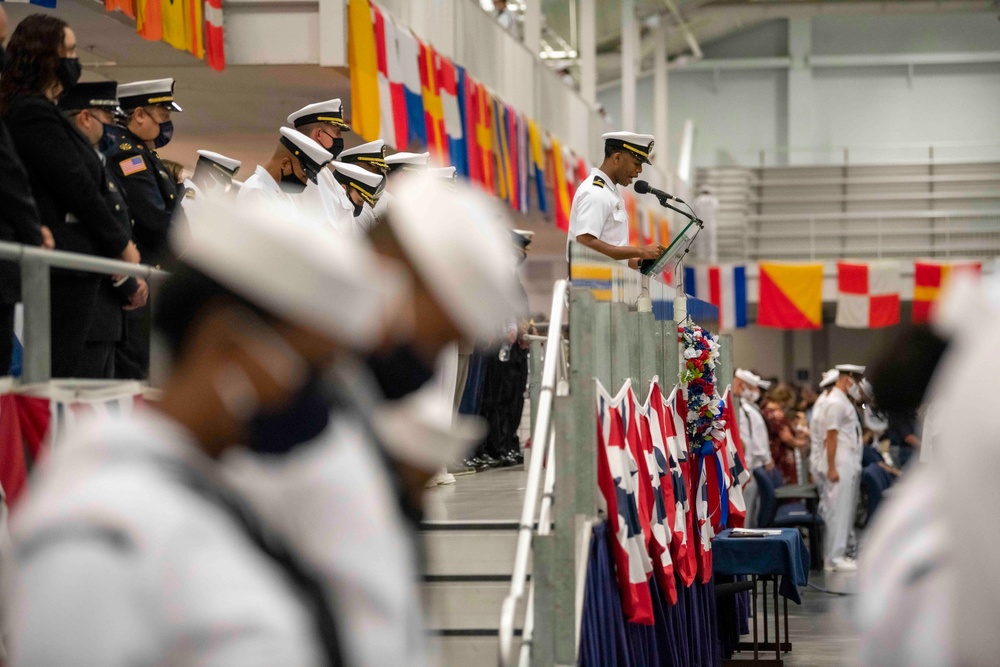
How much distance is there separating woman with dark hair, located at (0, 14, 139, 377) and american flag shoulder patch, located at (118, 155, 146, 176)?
591mm

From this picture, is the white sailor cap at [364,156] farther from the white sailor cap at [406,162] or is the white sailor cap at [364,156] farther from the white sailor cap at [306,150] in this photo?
the white sailor cap at [306,150]

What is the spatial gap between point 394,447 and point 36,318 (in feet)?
5.23

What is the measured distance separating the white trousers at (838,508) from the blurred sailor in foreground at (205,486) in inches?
398

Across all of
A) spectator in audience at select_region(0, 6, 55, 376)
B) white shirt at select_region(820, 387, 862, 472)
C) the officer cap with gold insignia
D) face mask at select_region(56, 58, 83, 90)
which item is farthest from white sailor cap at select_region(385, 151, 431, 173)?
white shirt at select_region(820, 387, 862, 472)

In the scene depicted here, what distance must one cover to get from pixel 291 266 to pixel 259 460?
0.56 ft

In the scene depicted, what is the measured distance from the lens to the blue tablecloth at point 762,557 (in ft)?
21.6

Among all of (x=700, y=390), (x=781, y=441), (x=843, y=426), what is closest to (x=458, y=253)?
(x=700, y=390)

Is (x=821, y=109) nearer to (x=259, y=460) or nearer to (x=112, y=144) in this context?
(x=112, y=144)

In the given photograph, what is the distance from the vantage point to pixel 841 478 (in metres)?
11.0

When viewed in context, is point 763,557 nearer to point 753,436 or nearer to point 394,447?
point 753,436

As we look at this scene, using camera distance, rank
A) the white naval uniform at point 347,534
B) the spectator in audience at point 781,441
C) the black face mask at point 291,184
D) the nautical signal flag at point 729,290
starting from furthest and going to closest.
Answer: the nautical signal flag at point 729,290 < the spectator in audience at point 781,441 < the black face mask at point 291,184 < the white naval uniform at point 347,534

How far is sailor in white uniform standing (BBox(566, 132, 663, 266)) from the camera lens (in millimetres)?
5742

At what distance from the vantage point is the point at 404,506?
138 cm

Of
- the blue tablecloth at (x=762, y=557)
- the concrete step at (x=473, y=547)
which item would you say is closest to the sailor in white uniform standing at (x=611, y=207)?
the concrete step at (x=473, y=547)
